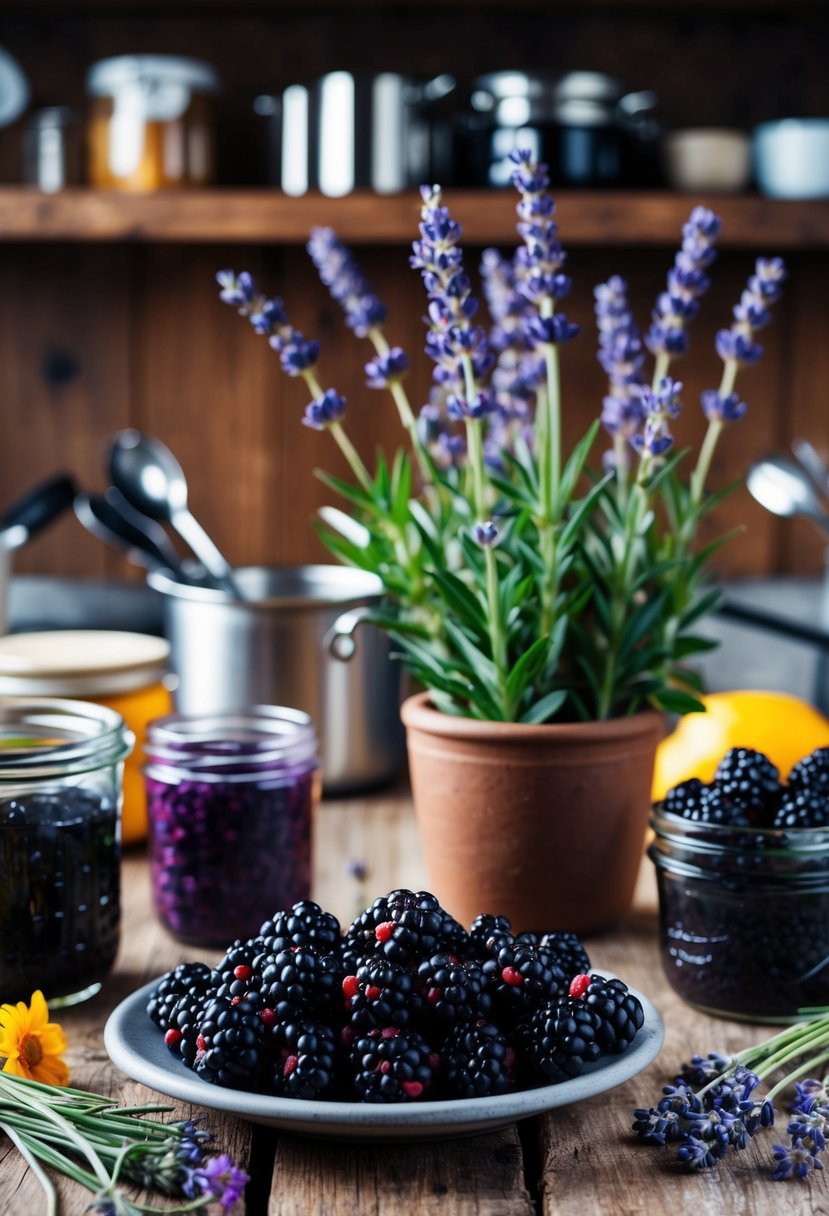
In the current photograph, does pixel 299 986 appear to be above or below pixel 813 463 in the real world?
below

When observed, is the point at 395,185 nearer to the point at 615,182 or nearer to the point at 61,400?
the point at 615,182

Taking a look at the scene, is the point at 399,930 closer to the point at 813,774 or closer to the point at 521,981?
the point at 521,981

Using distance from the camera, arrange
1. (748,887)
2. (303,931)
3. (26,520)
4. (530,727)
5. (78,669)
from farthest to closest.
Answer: (26,520), (78,669), (530,727), (748,887), (303,931)

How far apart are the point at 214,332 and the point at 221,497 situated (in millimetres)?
228

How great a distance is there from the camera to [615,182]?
1.67 m

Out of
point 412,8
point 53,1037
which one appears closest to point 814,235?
point 412,8

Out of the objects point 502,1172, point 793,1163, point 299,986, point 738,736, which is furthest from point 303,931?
point 738,736

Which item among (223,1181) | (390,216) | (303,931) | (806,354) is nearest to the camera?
(223,1181)

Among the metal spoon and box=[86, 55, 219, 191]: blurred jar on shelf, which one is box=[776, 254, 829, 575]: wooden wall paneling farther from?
box=[86, 55, 219, 191]: blurred jar on shelf

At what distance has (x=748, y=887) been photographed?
32.4 inches

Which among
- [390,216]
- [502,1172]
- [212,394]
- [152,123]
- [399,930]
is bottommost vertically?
[502,1172]

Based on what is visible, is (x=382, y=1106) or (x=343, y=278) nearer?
(x=382, y=1106)

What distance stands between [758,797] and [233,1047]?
37cm

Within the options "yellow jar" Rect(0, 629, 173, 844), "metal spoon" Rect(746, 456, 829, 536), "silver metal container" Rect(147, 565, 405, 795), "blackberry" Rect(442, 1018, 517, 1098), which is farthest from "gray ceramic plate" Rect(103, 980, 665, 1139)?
"metal spoon" Rect(746, 456, 829, 536)
